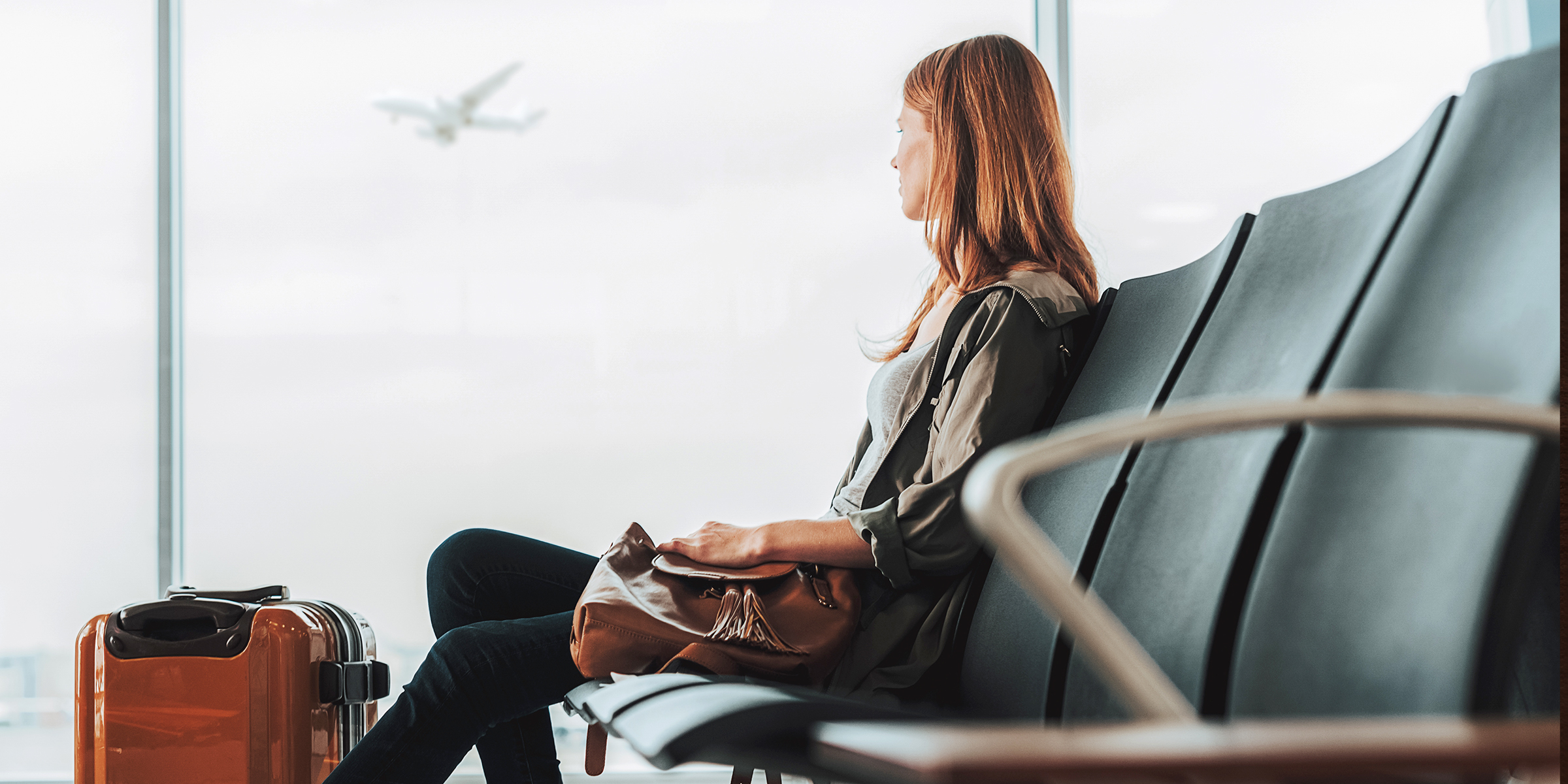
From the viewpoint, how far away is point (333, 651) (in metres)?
1.41

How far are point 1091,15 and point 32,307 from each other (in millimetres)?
2520

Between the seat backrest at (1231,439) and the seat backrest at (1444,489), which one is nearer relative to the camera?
the seat backrest at (1444,489)

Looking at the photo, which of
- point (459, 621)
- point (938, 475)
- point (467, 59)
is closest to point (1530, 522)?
point (938, 475)

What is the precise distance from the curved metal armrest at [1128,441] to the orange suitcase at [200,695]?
1.27 m

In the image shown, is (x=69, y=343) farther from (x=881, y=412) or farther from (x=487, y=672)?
(x=881, y=412)

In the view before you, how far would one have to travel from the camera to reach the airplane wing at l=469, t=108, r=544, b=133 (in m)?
2.21

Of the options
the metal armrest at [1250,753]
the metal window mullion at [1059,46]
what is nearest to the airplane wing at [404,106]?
the metal window mullion at [1059,46]

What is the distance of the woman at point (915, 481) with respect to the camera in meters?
0.97

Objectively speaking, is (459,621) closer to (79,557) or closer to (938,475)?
(938,475)

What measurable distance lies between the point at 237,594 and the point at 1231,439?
1.36 m

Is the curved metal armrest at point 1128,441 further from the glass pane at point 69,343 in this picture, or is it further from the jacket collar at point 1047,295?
the glass pane at point 69,343

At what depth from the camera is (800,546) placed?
3.26ft

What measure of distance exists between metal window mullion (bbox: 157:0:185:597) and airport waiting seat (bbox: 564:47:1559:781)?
73.3 inches

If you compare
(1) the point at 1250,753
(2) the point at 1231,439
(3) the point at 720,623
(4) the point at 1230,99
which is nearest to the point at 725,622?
(3) the point at 720,623
